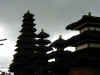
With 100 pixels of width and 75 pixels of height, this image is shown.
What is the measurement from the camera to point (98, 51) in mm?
23000

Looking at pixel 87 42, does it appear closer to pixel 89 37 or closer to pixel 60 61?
pixel 89 37

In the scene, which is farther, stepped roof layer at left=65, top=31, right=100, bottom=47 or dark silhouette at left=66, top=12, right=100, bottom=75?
stepped roof layer at left=65, top=31, right=100, bottom=47

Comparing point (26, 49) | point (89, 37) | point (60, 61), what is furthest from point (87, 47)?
point (26, 49)

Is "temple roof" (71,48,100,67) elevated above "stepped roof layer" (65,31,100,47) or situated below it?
below

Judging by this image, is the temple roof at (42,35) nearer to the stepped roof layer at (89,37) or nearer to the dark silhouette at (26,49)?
the dark silhouette at (26,49)

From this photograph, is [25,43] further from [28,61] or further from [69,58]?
[69,58]

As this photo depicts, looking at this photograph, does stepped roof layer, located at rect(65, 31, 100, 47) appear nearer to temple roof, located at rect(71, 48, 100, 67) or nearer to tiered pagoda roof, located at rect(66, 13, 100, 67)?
tiered pagoda roof, located at rect(66, 13, 100, 67)

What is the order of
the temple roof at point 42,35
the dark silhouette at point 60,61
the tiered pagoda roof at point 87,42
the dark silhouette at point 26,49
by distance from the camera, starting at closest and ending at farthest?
the tiered pagoda roof at point 87,42
the dark silhouette at point 60,61
the dark silhouette at point 26,49
the temple roof at point 42,35

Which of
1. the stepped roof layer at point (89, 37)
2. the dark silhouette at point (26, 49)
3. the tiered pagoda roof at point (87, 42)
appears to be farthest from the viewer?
the dark silhouette at point (26, 49)

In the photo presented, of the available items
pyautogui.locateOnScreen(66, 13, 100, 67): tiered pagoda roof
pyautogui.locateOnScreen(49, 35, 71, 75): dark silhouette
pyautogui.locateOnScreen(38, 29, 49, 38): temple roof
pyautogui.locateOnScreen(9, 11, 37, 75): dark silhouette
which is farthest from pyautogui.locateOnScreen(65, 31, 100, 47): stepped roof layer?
pyautogui.locateOnScreen(38, 29, 49, 38): temple roof

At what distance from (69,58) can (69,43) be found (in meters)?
4.34

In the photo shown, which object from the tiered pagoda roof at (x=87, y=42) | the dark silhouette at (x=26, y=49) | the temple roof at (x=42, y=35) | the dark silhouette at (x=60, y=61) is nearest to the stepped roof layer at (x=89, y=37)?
the tiered pagoda roof at (x=87, y=42)

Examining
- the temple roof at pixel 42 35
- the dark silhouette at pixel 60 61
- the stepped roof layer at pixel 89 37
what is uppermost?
the temple roof at pixel 42 35

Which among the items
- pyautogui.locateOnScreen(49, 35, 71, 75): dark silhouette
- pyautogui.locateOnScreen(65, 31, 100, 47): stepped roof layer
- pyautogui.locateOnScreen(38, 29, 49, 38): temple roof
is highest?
pyautogui.locateOnScreen(38, 29, 49, 38): temple roof
